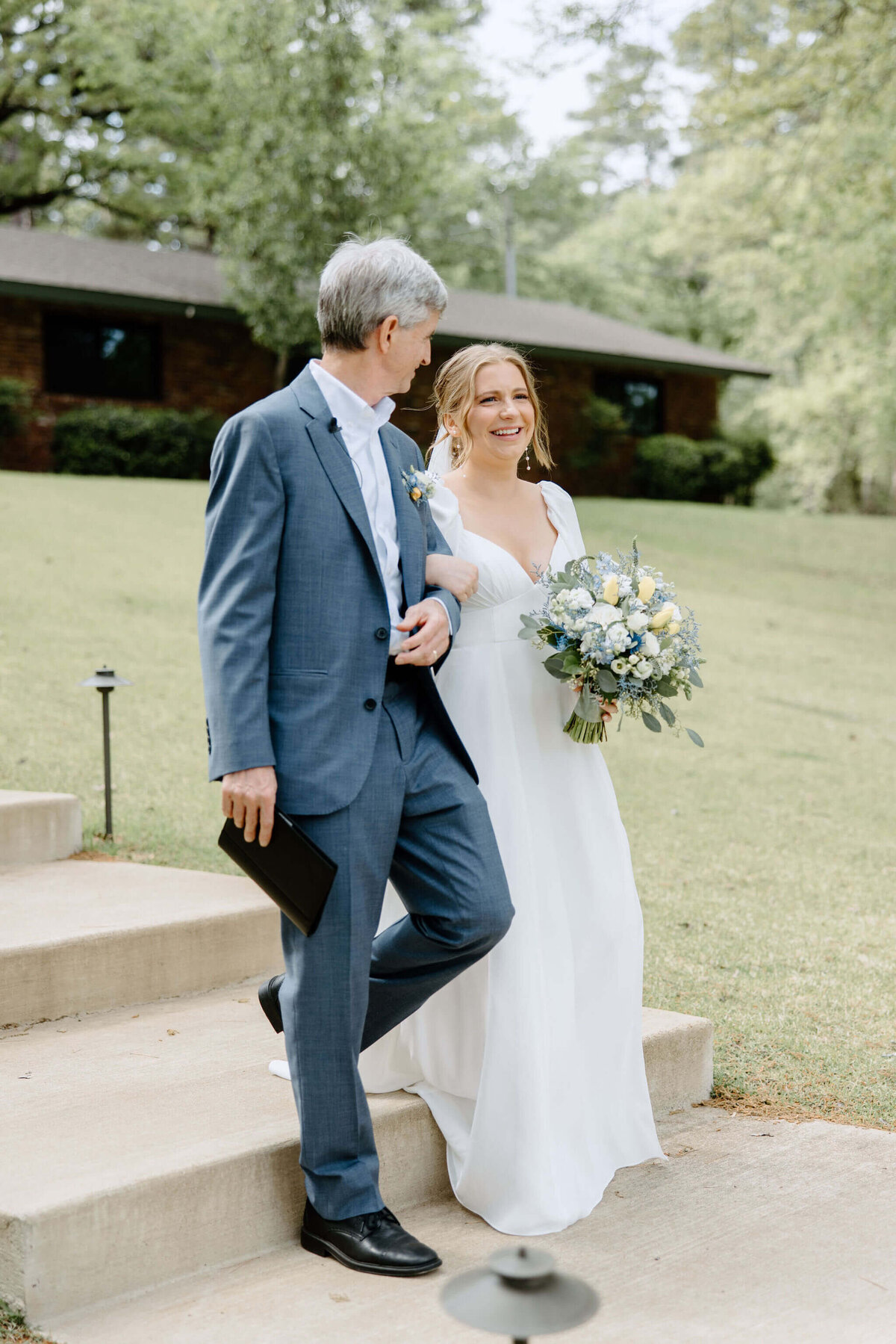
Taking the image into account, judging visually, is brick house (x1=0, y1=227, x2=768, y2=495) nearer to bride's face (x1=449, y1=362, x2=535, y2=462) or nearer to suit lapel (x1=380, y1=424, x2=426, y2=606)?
bride's face (x1=449, y1=362, x2=535, y2=462)

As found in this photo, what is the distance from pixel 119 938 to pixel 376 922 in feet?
4.45

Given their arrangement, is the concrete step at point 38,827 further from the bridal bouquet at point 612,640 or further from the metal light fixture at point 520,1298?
the metal light fixture at point 520,1298

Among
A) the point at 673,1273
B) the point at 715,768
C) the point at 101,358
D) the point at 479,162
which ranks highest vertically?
the point at 479,162

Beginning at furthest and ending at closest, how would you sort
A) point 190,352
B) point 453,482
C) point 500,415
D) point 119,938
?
point 190,352, point 119,938, point 453,482, point 500,415

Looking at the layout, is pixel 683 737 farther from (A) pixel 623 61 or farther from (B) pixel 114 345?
(B) pixel 114 345

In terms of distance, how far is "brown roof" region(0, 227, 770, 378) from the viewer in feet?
67.6

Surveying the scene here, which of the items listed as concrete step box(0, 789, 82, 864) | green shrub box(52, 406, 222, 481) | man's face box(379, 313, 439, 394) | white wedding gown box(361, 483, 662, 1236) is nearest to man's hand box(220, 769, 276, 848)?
white wedding gown box(361, 483, 662, 1236)

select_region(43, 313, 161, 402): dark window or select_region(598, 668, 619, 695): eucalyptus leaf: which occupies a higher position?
select_region(43, 313, 161, 402): dark window

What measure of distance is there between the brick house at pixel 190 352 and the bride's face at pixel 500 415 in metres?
14.2

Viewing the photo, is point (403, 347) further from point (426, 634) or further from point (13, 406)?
point (13, 406)

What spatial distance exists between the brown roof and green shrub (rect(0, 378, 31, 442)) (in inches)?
56.1

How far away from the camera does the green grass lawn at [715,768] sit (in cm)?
491

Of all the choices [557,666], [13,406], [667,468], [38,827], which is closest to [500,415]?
[557,666]

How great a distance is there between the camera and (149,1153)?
295cm
